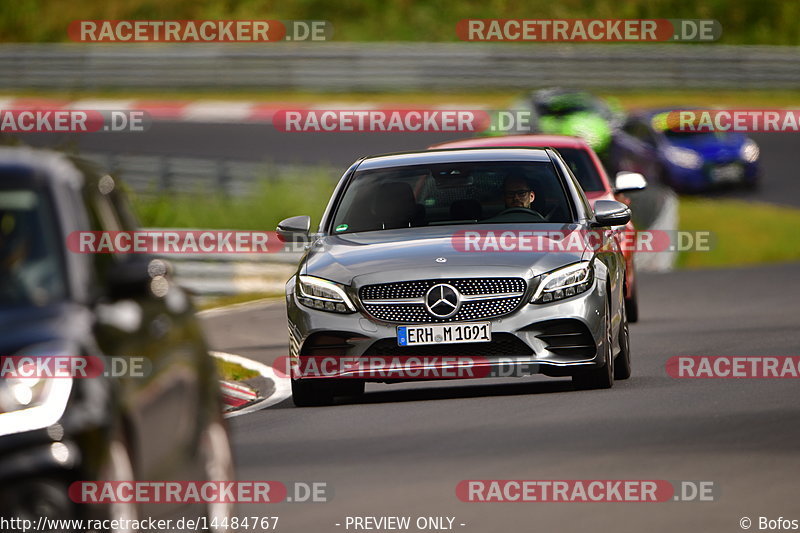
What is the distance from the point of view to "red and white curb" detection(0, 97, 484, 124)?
1658 inches

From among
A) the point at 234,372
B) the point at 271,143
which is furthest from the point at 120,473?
the point at 271,143

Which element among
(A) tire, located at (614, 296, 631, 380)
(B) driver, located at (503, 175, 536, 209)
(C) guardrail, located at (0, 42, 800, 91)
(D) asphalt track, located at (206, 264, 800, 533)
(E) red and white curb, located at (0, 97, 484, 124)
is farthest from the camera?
(C) guardrail, located at (0, 42, 800, 91)

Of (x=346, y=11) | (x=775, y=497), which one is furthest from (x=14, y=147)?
(x=346, y=11)

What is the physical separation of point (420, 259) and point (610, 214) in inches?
57.1

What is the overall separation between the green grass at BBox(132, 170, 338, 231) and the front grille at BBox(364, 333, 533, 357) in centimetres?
1651

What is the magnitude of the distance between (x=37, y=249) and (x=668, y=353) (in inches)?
357

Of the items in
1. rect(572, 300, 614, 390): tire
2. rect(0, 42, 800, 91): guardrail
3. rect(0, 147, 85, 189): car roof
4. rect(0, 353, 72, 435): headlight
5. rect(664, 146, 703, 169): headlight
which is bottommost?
rect(0, 353, 72, 435): headlight

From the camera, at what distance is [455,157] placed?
12688 millimetres

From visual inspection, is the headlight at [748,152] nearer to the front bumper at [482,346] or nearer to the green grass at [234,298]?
the green grass at [234,298]

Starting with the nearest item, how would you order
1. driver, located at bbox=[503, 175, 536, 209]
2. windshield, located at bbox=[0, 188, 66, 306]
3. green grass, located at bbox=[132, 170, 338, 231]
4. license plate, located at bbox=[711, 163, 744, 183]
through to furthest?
1. windshield, located at bbox=[0, 188, 66, 306]
2. driver, located at bbox=[503, 175, 536, 209]
3. green grass, located at bbox=[132, 170, 338, 231]
4. license plate, located at bbox=[711, 163, 744, 183]

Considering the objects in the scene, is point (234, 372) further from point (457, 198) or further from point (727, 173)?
point (727, 173)

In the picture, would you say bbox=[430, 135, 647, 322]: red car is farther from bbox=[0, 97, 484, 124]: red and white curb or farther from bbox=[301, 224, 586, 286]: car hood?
bbox=[0, 97, 484, 124]: red and white curb

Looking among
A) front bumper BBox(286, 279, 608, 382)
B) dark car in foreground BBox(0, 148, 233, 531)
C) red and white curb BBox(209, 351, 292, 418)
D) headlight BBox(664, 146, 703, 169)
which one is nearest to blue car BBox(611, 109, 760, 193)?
headlight BBox(664, 146, 703, 169)

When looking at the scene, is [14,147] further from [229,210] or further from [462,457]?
[229,210]
